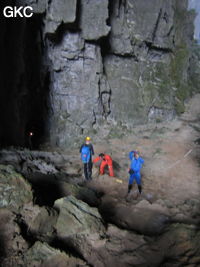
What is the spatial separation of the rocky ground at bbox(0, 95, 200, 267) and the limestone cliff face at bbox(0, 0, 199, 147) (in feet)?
29.2

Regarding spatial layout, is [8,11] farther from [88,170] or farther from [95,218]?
[95,218]

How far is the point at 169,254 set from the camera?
5.66 meters

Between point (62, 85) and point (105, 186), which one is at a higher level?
point (62, 85)

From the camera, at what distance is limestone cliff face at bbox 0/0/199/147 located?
2020cm

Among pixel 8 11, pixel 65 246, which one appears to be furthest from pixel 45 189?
pixel 8 11

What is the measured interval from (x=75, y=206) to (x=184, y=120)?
69.1 feet

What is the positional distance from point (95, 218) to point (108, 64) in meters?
20.4

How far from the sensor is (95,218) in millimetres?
6559

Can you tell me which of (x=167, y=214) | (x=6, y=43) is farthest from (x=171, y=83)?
(x=167, y=214)

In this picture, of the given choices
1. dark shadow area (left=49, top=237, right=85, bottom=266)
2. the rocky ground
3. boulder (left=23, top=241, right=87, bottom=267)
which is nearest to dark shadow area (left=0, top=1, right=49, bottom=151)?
the rocky ground

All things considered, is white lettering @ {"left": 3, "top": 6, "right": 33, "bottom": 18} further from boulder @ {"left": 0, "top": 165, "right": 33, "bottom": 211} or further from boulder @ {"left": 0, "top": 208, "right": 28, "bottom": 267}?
boulder @ {"left": 0, "top": 208, "right": 28, "bottom": 267}

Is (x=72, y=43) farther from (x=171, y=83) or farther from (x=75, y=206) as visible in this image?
(x=75, y=206)

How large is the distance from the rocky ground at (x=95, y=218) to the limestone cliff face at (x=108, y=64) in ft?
29.2

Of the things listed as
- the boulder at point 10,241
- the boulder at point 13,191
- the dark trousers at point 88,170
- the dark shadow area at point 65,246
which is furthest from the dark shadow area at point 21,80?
the dark shadow area at point 65,246
